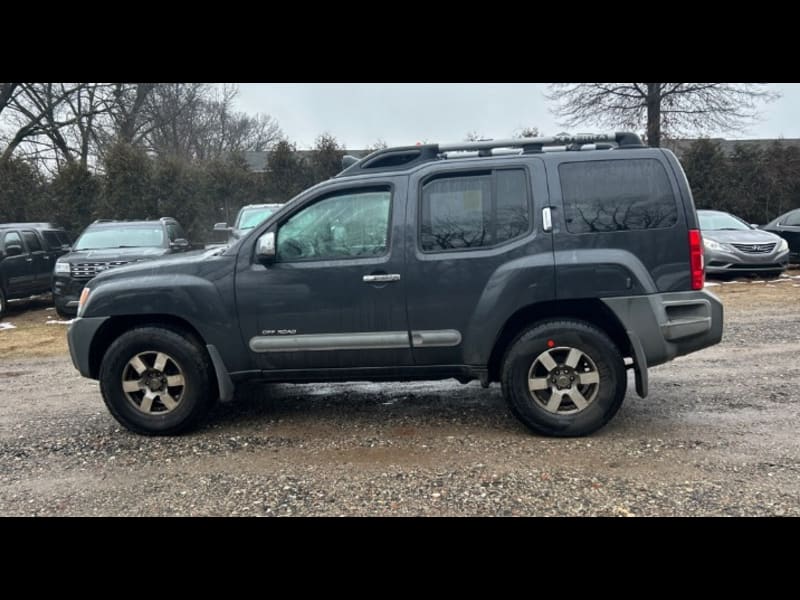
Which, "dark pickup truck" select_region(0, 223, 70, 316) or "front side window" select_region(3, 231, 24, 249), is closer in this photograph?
"dark pickup truck" select_region(0, 223, 70, 316)

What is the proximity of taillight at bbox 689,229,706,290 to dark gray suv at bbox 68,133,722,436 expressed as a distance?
0.01m

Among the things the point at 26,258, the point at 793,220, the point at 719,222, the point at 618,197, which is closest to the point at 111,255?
the point at 26,258

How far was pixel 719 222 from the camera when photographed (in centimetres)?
1255

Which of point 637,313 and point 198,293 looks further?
point 198,293

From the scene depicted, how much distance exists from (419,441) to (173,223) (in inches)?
392

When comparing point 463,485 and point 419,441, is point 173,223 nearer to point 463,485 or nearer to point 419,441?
point 419,441

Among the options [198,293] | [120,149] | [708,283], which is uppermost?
[120,149]

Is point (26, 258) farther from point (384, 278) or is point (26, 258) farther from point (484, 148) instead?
point (484, 148)

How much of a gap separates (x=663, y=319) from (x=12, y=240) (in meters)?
12.2

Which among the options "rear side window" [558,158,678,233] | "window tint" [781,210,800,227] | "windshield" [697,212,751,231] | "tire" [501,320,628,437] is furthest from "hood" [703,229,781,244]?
"tire" [501,320,628,437]

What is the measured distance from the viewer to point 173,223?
1227cm

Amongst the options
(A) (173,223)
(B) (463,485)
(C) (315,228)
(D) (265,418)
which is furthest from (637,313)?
(A) (173,223)

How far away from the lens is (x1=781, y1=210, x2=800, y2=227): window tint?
13.3 metres

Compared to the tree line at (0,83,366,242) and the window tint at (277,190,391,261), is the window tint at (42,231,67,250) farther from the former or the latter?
the window tint at (277,190,391,261)
